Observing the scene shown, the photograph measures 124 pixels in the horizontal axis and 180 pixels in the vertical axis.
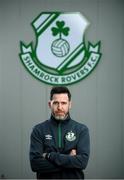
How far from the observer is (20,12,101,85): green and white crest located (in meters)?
3.82

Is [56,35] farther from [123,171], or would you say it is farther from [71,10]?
[123,171]

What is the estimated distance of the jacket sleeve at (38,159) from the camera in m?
2.74

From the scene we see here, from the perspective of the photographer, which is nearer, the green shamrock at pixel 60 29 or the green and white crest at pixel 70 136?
the green and white crest at pixel 70 136

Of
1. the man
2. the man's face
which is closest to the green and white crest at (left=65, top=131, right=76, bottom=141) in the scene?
the man

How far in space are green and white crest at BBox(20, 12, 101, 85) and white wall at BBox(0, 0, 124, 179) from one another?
5cm

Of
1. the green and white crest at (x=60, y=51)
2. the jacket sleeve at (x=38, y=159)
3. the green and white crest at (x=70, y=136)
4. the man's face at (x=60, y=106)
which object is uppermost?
the green and white crest at (x=60, y=51)

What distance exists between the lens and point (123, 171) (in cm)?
389

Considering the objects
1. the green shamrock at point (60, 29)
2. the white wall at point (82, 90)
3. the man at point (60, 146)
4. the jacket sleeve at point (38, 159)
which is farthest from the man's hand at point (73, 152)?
the green shamrock at point (60, 29)

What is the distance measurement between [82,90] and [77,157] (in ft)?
3.95

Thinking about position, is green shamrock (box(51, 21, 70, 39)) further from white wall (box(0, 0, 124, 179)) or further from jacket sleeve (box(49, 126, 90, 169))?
jacket sleeve (box(49, 126, 90, 169))

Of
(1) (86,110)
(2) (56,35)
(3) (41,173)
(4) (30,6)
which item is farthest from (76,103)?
(3) (41,173)

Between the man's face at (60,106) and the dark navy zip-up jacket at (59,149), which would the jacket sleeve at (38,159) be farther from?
the man's face at (60,106)

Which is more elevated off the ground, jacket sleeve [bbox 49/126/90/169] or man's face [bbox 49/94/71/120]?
man's face [bbox 49/94/71/120]

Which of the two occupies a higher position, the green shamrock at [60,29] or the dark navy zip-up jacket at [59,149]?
the green shamrock at [60,29]
